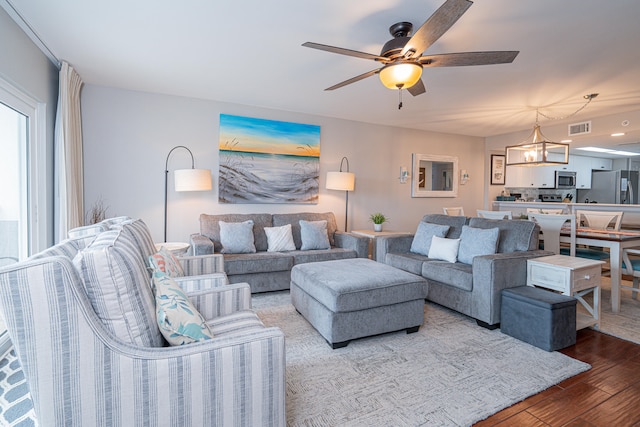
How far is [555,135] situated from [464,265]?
380 centimetres

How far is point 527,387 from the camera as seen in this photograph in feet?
6.37

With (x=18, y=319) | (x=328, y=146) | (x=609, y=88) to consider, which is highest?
(x=609, y=88)

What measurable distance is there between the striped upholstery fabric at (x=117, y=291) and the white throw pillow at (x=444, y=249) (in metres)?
2.90

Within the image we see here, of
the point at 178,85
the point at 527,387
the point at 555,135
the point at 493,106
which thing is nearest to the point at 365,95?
the point at 493,106

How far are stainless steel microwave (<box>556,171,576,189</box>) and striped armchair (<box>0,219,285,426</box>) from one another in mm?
8473

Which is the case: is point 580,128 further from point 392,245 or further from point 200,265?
point 200,265

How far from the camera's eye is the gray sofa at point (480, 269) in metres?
2.72

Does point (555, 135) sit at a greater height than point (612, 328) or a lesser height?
greater

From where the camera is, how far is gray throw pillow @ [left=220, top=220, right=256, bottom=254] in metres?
3.83

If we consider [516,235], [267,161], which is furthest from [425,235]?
[267,161]

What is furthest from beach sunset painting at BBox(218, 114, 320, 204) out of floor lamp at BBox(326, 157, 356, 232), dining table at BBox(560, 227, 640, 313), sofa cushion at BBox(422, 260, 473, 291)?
dining table at BBox(560, 227, 640, 313)

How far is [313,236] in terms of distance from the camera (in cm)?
427

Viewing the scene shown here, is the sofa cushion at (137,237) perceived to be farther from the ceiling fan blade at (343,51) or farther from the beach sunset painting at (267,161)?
the beach sunset painting at (267,161)

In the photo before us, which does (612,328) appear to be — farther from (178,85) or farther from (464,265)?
(178,85)
